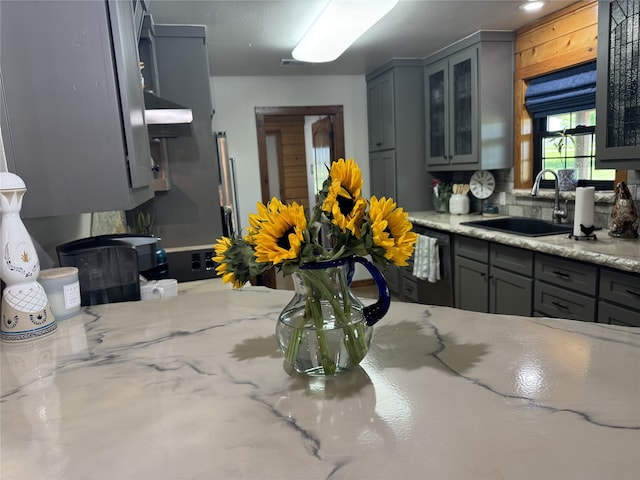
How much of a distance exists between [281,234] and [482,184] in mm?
3481

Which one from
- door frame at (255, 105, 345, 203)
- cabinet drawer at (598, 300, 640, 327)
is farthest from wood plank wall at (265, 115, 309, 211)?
cabinet drawer at (598, 300, 640, 327)

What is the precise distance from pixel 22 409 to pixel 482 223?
3.27 m

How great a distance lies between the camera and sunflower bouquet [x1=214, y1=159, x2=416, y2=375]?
0.73m

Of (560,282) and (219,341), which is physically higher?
(219,341)

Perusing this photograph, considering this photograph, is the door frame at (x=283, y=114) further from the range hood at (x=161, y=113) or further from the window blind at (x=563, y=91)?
the range hood at (x=161, y=113)

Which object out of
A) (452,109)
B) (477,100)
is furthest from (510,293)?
(452,109)

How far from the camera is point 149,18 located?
2.58 m

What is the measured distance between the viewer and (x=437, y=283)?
364 centimetres

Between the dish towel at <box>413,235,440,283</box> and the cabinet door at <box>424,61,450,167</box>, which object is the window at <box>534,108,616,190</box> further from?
the dish towel at <box>413,235,440,283</box>

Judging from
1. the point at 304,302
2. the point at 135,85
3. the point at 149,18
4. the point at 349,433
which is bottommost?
the point at 349,433

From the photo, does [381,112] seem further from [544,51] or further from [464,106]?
[544,51]

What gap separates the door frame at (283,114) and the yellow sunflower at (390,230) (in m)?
3.99

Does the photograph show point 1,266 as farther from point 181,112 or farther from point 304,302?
point 181,112

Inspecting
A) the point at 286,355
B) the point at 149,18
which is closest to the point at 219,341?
the point at 286,355
